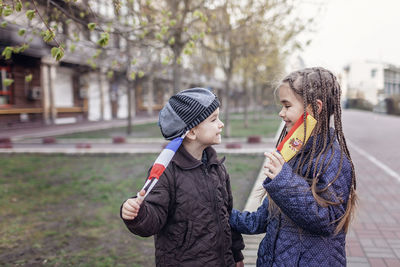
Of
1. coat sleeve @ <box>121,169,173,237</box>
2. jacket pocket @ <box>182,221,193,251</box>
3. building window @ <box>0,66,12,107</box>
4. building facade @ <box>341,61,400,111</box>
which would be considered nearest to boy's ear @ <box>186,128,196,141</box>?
coat sleeve @ <box>121,169,173,237</box>

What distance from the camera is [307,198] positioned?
4.83 feet

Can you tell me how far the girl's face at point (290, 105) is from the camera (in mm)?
1664

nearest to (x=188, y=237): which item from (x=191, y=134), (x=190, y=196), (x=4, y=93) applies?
(x=190, y=196)

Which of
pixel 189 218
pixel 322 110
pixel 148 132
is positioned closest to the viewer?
pixel 322 110

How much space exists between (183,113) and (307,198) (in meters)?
0.74

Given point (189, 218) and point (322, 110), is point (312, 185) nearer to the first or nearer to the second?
point (322, 110)

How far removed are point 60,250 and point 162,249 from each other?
243cm

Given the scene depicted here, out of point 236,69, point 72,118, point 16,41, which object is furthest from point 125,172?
point 72,118

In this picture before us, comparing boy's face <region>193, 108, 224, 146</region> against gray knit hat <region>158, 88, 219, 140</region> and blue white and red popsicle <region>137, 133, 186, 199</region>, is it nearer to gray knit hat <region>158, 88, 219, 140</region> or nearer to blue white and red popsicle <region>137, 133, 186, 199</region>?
gray knit hat <region>158, 88, 219, 140</region>

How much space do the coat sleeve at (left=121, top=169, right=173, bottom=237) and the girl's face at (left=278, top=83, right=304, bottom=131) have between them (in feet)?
2.22

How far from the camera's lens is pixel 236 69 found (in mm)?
18031

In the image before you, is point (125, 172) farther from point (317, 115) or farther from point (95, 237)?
point (317, 115)

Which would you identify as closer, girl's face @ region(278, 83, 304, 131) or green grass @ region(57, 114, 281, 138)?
girl's face @ region(278, 83, 304, 131)

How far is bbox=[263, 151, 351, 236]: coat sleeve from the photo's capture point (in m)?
1.48
